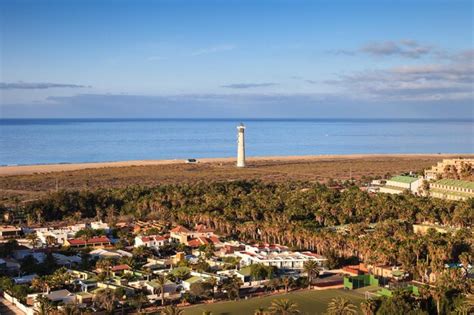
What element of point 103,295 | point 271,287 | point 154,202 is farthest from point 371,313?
point 154,202

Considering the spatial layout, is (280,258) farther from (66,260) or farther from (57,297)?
(57,297)

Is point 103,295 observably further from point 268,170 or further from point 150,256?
point 268,170

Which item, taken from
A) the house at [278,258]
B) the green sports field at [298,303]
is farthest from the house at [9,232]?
the green sports field at [298,303]

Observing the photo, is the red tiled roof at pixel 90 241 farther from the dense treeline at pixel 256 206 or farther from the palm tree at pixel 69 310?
the palm tree at pixel 69 310

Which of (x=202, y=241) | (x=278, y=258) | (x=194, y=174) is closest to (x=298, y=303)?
(x=278, y=258)

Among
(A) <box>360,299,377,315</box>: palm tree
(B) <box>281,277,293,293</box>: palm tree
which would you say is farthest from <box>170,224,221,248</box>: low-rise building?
(A) <box>360,299,377,315</box>: palm tree

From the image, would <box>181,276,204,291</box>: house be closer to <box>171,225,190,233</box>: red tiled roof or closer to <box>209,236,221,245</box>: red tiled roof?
<box>209,236,221,245</box>: red tiled roof
